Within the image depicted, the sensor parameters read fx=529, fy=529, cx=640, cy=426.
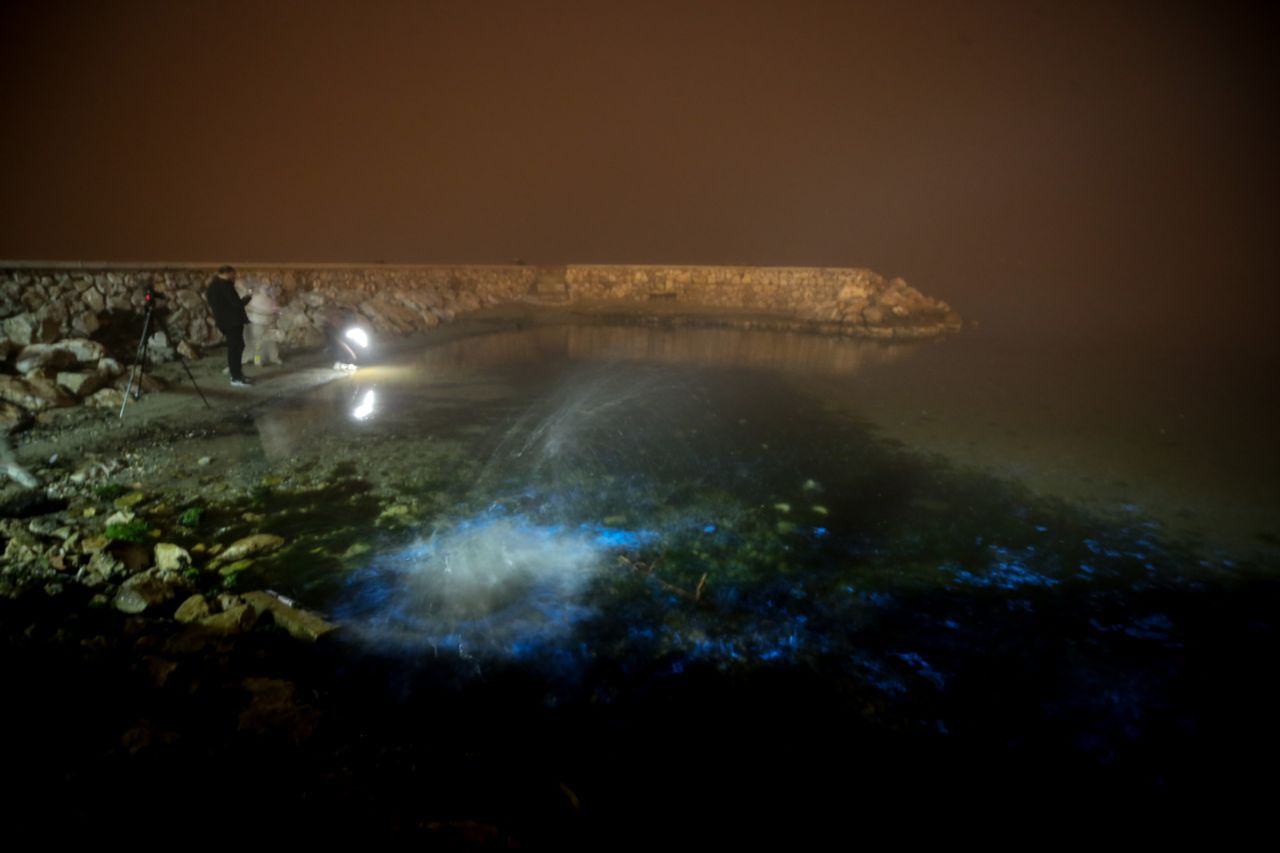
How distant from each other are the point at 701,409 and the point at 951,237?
41151 millimetres

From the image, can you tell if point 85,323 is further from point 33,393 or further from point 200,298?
point 33,393

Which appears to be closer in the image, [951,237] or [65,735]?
[65,735]

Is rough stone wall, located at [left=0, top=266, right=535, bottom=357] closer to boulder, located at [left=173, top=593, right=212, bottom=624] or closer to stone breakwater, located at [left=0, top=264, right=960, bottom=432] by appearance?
stone breakwater, located at [left=0, top=264, right=960, bottom=432]

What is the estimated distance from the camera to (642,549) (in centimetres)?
459

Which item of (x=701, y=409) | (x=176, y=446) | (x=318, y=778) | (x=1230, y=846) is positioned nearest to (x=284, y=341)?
(x=176, y=446)

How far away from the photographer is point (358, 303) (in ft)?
44.1

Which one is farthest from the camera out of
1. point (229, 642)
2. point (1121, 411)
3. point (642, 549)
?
point (1121, 411)

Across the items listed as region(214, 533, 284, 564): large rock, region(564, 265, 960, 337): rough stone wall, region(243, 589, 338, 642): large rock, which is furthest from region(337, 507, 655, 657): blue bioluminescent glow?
region(564, 265, 960, 337): rough stone wall

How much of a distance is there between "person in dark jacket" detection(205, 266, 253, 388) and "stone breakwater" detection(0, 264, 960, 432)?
2.63 feet

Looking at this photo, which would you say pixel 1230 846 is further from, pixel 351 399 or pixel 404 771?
pixel 351 399

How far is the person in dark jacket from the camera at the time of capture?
26.3ft

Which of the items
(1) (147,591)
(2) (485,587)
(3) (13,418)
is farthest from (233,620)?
(3) (13,418)

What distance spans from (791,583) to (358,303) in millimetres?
13197

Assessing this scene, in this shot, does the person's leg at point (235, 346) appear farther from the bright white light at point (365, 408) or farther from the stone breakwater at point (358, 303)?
the bright white light at point (365, 408)
